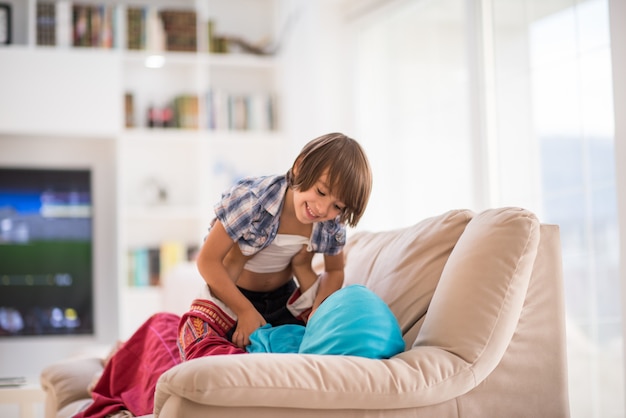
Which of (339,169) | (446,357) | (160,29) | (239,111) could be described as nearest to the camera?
(446,357)

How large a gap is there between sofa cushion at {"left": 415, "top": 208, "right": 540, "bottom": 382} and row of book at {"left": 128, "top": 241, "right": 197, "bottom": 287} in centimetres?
301

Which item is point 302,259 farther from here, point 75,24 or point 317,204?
point 75,24

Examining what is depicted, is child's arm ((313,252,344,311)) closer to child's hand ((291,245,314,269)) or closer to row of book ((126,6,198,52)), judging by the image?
child's hand ((291,245,314,269))

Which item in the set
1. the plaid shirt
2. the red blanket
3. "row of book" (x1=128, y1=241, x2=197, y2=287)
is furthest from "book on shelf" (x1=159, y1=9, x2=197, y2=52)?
the plaid shirt

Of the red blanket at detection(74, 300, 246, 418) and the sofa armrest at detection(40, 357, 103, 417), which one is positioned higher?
the red blanket at detection(74, 300, 246, 418)

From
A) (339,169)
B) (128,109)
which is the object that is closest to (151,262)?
(128,109)

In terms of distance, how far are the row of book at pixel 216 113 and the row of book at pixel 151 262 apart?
0.74 meters

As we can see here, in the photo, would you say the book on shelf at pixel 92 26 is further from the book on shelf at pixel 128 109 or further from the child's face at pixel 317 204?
the child's face at pixel 317 204

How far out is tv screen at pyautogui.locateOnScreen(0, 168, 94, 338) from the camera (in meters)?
4.29

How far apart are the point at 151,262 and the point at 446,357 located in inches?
126

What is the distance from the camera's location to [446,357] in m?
1.61

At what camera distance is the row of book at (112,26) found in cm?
443

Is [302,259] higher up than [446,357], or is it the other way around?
[302,259]

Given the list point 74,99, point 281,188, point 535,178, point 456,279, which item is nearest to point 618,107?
point 535,178
